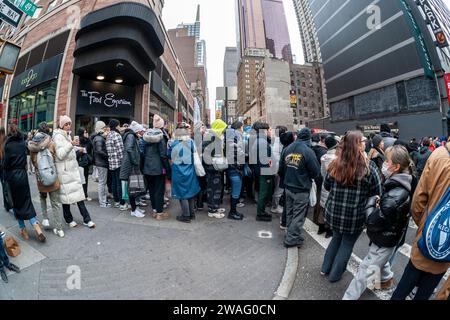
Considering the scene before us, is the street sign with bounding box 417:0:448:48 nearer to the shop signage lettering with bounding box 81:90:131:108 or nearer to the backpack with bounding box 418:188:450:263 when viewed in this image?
the backpack with bounding box 418:188:450:263

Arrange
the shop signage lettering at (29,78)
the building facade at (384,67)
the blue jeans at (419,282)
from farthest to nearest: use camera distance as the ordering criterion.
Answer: the building facade at (384,67), the shop signage lettering at (29,78), the blue jeans at (419,282)

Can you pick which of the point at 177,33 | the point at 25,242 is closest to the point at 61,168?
the point at 25,242

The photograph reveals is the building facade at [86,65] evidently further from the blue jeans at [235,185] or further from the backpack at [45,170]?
the blue jeans at [235,185]

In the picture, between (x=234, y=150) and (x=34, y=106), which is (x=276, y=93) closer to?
(x=34, y=106)

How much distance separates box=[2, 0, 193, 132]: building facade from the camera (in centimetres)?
1175

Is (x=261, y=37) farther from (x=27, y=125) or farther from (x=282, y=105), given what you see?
(x=27, y=125)

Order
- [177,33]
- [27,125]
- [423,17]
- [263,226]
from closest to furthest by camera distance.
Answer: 1. [263,226]
2. [27,125]
3. [423,17]
4. [177,33]

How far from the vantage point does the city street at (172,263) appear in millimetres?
2668

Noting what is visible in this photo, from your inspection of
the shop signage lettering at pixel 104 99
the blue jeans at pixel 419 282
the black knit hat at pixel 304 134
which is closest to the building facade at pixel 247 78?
the shop signage lettering at pixel 104 99

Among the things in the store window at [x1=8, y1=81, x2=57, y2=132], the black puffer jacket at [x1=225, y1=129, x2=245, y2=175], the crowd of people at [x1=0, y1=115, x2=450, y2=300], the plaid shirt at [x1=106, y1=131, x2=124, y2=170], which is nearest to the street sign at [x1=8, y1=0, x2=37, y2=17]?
the crowd of people at [x1=0, y1=115, x2=450, y2=300]

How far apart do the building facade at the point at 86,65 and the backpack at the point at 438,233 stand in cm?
1358

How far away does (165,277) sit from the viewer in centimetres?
291

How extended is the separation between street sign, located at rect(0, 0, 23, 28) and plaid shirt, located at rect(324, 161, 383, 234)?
25.0ft

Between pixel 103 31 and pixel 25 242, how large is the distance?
1217cm
